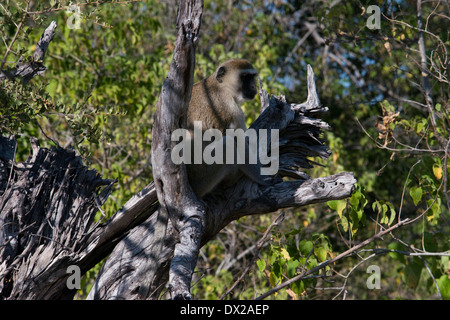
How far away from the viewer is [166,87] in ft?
11.9

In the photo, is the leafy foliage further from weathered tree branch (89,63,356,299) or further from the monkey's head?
the monkey's head

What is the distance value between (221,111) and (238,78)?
665 millimetres

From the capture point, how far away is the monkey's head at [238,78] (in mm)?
5492

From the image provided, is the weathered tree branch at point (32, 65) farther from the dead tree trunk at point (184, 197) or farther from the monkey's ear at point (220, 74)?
the monkey's ear at point (220, 74)

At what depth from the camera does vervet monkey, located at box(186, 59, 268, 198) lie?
4633mm

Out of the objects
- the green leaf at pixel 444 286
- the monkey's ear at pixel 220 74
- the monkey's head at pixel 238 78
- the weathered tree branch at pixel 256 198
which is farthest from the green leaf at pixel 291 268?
the monkey's ear at pixel 220 74

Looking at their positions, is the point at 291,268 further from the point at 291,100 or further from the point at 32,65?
the point at 291,100

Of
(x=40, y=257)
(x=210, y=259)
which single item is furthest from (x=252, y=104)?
(x=40, y=257)

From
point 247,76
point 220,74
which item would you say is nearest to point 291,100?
point 247,76

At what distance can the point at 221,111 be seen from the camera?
198 inches

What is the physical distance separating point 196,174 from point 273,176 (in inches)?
26.1

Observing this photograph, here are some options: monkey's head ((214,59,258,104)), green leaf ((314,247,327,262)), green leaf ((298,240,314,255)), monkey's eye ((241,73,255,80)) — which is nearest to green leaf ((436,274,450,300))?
green leaf ((314,247,327,262))

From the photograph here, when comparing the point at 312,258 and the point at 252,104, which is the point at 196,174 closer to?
the point at 312,258

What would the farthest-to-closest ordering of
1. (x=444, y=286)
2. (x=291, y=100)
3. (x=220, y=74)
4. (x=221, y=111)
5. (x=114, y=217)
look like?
(x=291, y=100) → (x=220, y=74) → (x=221, y=111) → (x=444, y=286) → (x=114, y=217)
